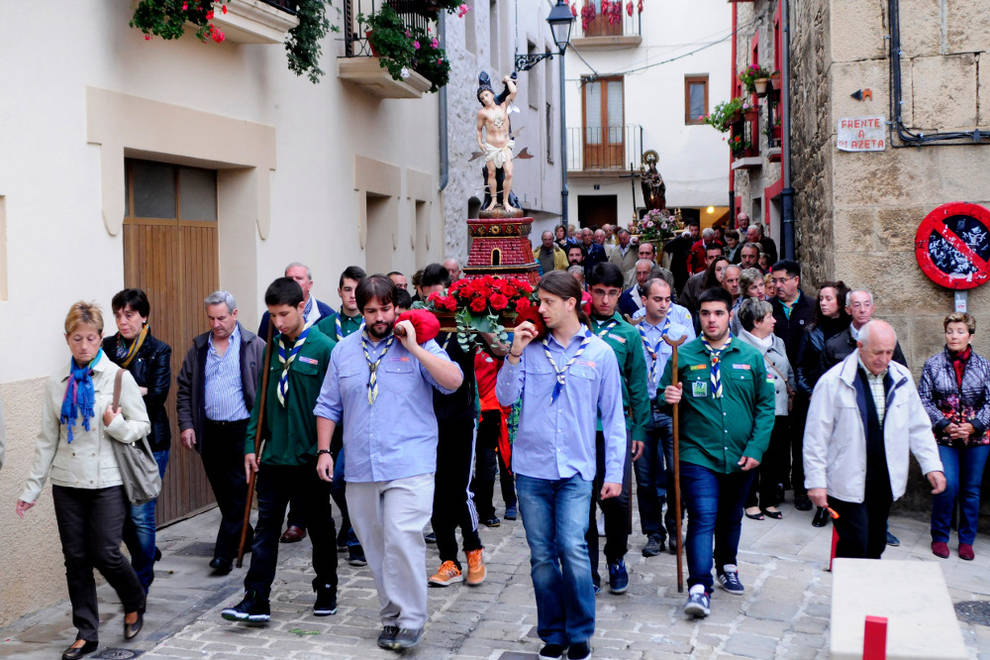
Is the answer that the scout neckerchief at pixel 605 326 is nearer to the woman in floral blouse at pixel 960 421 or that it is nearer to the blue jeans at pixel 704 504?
the blue jeans at pixel 704 504

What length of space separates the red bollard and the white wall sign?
21.3ft

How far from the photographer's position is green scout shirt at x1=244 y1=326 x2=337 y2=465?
6148 millimetres

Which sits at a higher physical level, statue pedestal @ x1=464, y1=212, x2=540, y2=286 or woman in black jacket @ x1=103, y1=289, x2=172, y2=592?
statue pedestal @ x1=464, y1=212, x2=540, y2=286

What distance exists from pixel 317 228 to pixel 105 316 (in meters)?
3.50

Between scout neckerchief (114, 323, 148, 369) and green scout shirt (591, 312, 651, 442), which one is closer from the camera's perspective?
green scout shirt (591, 312, 651, 442)

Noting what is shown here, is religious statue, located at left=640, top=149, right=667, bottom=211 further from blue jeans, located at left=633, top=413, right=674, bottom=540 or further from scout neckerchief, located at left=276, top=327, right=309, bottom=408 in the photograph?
scout neckerchief, located at left=276, top=327, right=309, bottom=408

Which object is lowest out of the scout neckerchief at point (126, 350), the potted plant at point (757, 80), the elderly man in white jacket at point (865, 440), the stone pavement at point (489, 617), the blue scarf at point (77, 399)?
the stone pavement at point (489, 617)

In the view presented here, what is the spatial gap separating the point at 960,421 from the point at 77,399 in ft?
19.5

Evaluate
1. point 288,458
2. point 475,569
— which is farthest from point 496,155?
point 288,458

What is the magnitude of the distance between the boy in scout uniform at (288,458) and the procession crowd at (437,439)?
1 centimetres

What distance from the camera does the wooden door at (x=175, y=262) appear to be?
8141mm

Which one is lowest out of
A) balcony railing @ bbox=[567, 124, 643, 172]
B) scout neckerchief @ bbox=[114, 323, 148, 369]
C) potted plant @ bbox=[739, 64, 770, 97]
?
scout neckerchief @ bbox=[114, 323, 148, 369]

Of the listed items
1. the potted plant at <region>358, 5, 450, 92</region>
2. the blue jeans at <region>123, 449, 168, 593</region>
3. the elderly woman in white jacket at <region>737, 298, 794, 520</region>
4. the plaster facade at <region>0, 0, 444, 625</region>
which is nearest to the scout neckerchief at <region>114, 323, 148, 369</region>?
the plaster facade at <region>0, 0, 444, 625</region>

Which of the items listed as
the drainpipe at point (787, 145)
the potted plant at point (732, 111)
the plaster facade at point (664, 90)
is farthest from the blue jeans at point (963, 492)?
the plaster facade at point (664, 90)
